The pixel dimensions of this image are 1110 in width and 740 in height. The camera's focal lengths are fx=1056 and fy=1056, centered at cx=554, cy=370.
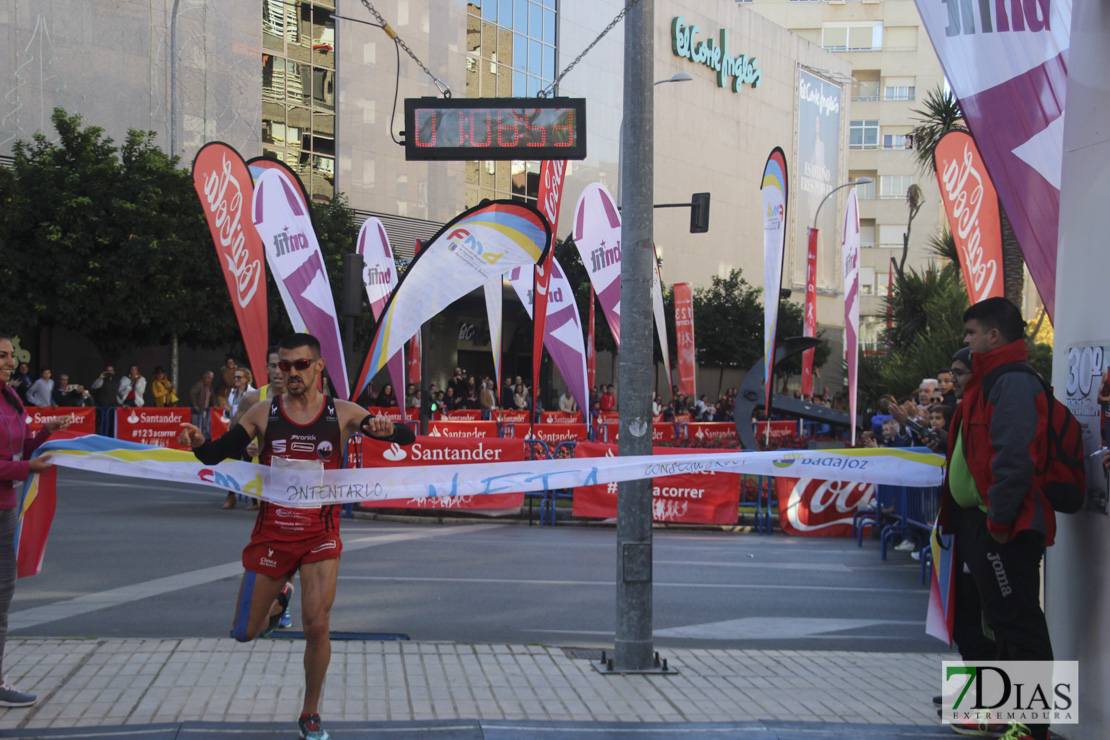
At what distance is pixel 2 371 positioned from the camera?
5.16 metres

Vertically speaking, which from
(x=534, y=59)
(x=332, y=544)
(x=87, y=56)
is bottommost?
(x=332, y=544)

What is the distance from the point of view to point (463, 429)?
17.6 metres

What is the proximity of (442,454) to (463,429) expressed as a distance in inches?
154

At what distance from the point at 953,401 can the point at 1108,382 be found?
3752 millimetres

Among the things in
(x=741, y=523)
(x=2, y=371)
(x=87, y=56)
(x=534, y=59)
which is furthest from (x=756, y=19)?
(x=2, y=371)

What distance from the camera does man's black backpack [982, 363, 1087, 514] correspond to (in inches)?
178

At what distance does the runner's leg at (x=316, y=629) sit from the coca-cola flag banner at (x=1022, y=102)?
13.1ft

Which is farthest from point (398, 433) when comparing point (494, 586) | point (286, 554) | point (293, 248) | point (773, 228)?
point (773, 228)

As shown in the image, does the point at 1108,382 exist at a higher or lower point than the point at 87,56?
lower

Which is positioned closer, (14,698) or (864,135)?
(14,698)

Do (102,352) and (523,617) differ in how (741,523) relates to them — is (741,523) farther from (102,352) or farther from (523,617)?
(102,352)

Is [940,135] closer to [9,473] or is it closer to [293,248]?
[293,248]

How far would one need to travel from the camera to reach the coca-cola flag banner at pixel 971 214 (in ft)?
37.0

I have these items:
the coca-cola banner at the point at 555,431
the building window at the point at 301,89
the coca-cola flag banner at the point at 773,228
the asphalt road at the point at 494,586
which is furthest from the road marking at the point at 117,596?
the building window at the point at 301,89
